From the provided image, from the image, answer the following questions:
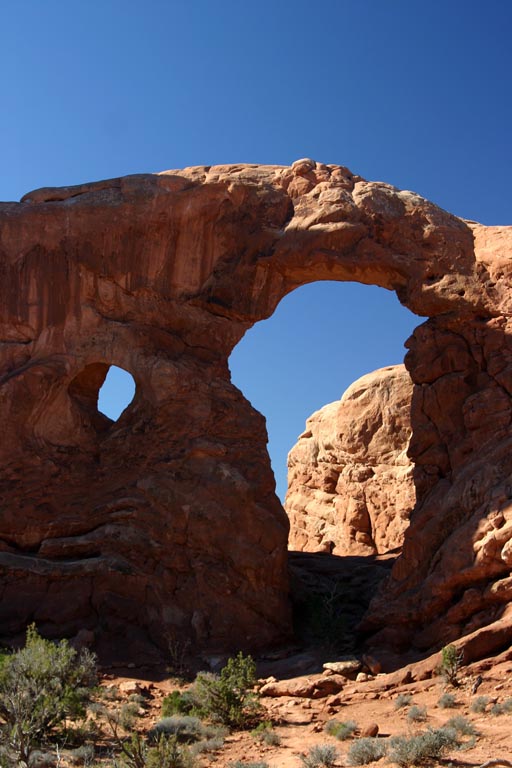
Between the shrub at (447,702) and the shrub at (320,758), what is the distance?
233 cm

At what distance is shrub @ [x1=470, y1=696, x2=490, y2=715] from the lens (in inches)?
439

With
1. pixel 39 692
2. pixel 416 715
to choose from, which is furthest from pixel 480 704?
pixel 39 692

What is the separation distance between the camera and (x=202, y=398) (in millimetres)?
17641

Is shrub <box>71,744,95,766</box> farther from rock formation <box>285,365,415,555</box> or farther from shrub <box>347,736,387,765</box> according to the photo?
rock formation <box>285,365,415,555</box>

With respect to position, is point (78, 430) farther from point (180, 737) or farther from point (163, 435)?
point (180, 737)

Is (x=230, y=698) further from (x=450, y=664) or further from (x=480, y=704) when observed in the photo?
(x=480, y=704)

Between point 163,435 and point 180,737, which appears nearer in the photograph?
point 180,737

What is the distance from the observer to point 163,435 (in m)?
17.4

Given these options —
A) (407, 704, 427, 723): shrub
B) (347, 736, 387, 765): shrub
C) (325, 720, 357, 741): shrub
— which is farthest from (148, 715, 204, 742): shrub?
(407, 704, 427, 723): shrub

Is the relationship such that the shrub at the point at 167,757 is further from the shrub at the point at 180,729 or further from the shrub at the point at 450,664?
the shrub at the point at 450,664

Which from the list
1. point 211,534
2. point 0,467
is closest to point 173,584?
point 211,534

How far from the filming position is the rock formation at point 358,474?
928 inches

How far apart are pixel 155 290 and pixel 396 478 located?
9.09 meters

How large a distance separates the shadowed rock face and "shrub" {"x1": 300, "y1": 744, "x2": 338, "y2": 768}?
4933 millimetres
